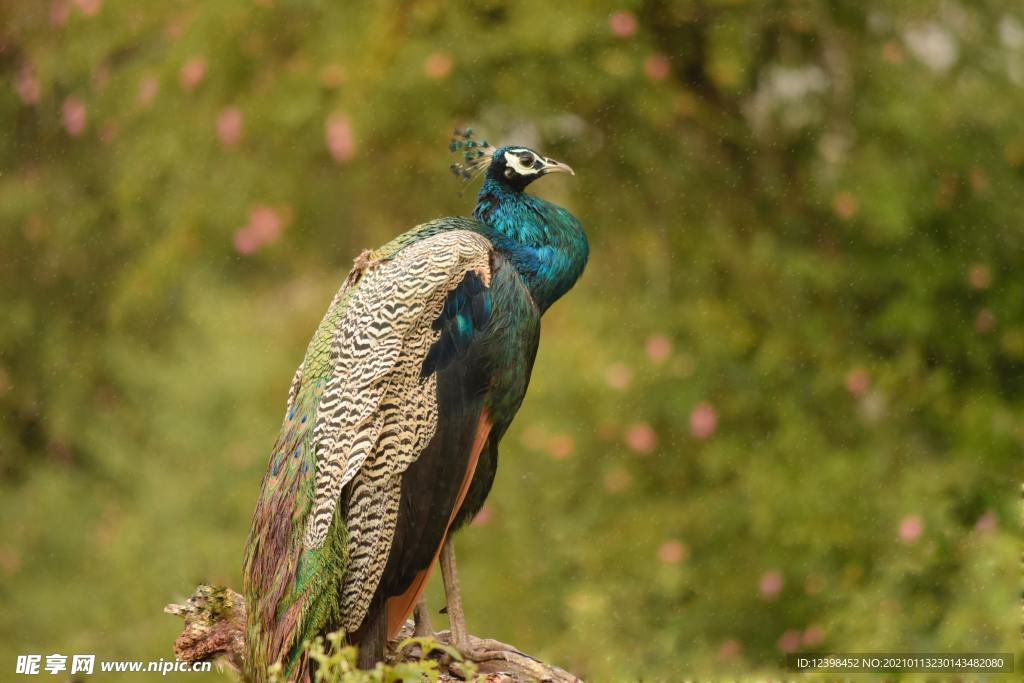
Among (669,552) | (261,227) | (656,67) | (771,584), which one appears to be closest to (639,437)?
(669,552)

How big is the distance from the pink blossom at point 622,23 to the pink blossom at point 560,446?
142cm

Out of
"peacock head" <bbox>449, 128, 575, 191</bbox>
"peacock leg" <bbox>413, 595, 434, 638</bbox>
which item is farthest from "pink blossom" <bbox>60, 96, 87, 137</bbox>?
"peacock leg" <bbox>413, 595, 434, 638</bbox>

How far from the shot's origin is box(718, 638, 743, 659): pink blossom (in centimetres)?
486

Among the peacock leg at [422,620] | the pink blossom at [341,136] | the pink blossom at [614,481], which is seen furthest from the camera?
the pink blossom at [614,481]

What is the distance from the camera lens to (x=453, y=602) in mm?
3084

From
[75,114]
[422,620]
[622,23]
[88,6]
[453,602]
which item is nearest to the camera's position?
[453,602]

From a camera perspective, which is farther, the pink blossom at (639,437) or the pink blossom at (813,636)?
the pink blossom at (639,437)

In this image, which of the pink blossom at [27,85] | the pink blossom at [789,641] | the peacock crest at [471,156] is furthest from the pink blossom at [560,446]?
the pink blossom at [27,85]

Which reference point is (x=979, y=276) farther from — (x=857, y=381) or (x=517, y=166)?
(x=517, y=166)

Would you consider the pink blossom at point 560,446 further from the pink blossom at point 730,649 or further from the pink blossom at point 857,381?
the pink blossom at point 857,381

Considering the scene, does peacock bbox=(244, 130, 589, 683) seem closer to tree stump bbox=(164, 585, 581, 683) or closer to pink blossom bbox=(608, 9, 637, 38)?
tree stump bbox=(164, 585, 581, 683)

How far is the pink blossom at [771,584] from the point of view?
491cm

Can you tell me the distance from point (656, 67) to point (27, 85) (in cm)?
275

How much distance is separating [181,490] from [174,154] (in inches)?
48.6
